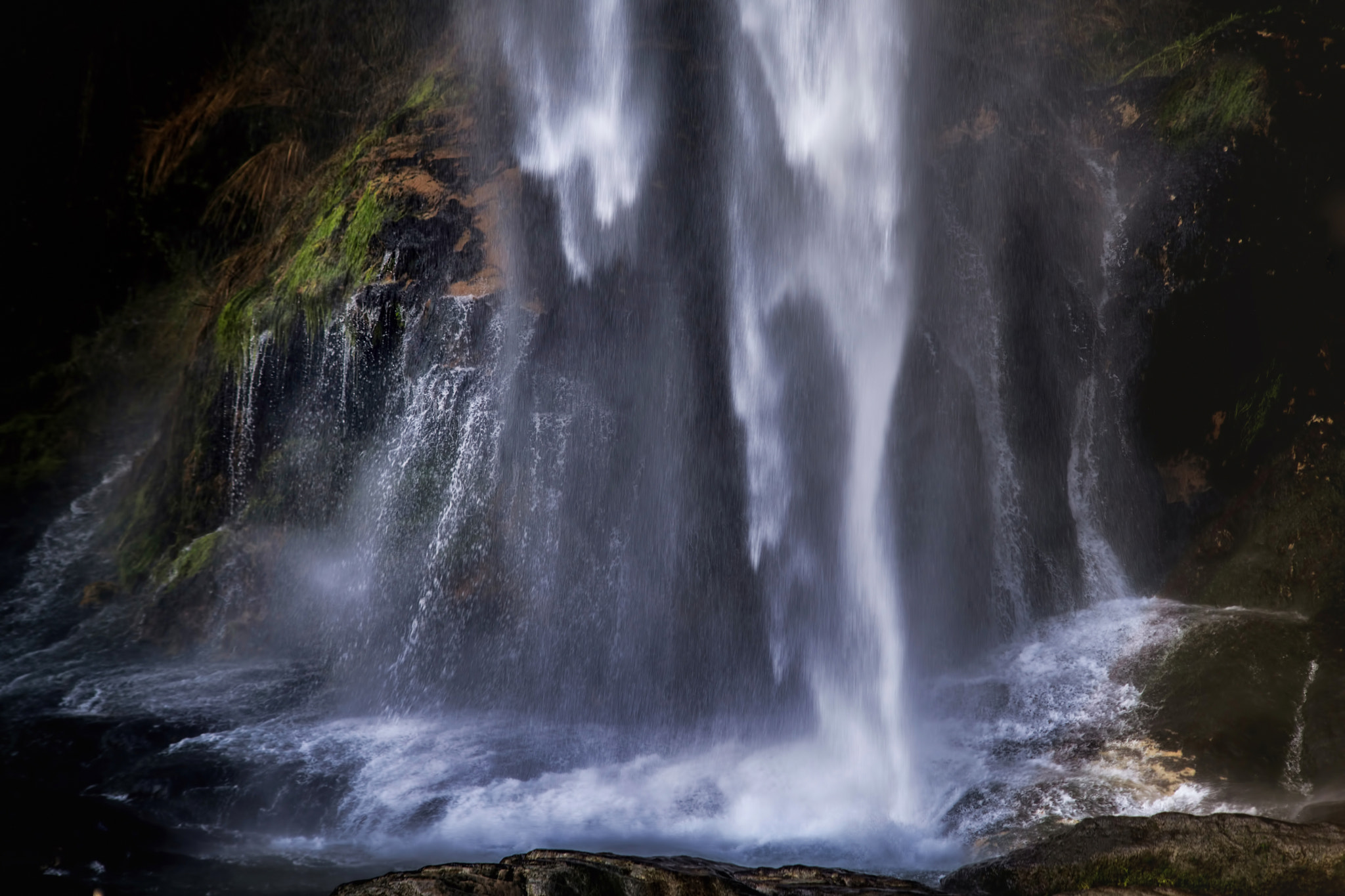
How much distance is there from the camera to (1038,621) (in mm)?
9180

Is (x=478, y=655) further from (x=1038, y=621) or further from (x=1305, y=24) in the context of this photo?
(x=1305, y=24)

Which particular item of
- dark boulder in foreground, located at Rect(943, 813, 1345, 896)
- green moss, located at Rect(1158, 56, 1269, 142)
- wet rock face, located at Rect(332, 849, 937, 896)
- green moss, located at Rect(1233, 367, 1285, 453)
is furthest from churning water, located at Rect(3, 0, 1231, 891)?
wet rock face, located at Rect(332, 849, 937, 896)

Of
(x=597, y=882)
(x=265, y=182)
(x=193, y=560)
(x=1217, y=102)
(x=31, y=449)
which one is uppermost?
(x=265, y=182)

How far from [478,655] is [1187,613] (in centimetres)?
651

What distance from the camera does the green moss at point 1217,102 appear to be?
9.67 meters

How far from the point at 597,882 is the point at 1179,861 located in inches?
120

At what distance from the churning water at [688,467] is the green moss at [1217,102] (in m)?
0.90

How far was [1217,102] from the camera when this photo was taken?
9.69 metres

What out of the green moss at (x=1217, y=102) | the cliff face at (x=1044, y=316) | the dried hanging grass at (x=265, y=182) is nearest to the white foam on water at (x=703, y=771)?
the cliff face at (x=1044, y=316)

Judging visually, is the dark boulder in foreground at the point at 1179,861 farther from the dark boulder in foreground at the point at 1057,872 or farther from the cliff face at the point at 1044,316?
the cliff face at the point at 1044,316

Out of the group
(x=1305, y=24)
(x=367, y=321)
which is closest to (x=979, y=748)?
(x=367, y=321)

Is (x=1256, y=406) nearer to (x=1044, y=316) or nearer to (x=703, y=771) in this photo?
(x=1044, y=316)

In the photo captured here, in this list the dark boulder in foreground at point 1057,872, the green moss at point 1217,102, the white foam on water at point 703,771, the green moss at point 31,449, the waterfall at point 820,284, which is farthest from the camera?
the green moss at point 31,449

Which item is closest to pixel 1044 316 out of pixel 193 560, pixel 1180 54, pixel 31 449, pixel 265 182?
pixel 1180 54
